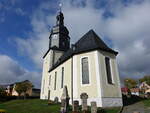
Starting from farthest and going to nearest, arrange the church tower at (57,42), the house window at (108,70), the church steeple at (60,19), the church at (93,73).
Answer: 1. the church steeple at (60,19)
2. the church tower at (57,42)
3. the house window at (108,70)
4. the church at (93,73)

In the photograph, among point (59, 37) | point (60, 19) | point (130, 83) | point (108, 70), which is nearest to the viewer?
point (108, 70)

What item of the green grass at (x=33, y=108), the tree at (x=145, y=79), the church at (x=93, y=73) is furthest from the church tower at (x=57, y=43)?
the tree at (x=145, y=79)

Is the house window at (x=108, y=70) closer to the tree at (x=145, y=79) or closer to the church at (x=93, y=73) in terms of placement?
→ the church at (x=93, y=73)

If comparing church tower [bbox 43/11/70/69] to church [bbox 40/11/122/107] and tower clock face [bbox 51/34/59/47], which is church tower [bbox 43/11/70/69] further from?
church [bbox 40/11/122/107]

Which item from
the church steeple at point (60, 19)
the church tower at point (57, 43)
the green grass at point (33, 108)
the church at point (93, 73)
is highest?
the church steeple at point (60, 19)

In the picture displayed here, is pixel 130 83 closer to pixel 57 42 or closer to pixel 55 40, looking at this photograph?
pixel 57 42

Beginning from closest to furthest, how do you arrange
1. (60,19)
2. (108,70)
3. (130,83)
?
(108,70) < (60,19) < (130,83)

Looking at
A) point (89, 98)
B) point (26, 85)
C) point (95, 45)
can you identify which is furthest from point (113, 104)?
point (26, 85)

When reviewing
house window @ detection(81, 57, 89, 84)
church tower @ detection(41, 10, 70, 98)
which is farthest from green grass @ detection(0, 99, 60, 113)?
church tower @ detection(41, 10, 70, 98)

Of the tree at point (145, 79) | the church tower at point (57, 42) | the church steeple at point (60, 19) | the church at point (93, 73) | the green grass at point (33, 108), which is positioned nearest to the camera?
the green grass at point (33, 108)

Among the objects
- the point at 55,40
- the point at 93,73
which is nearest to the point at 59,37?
the point at 55,40

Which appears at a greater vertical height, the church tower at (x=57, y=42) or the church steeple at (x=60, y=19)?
the church steeple at (x=60, y=19)

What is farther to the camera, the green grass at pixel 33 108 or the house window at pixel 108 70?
the house window at pixel 108 70

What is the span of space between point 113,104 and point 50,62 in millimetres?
18302
